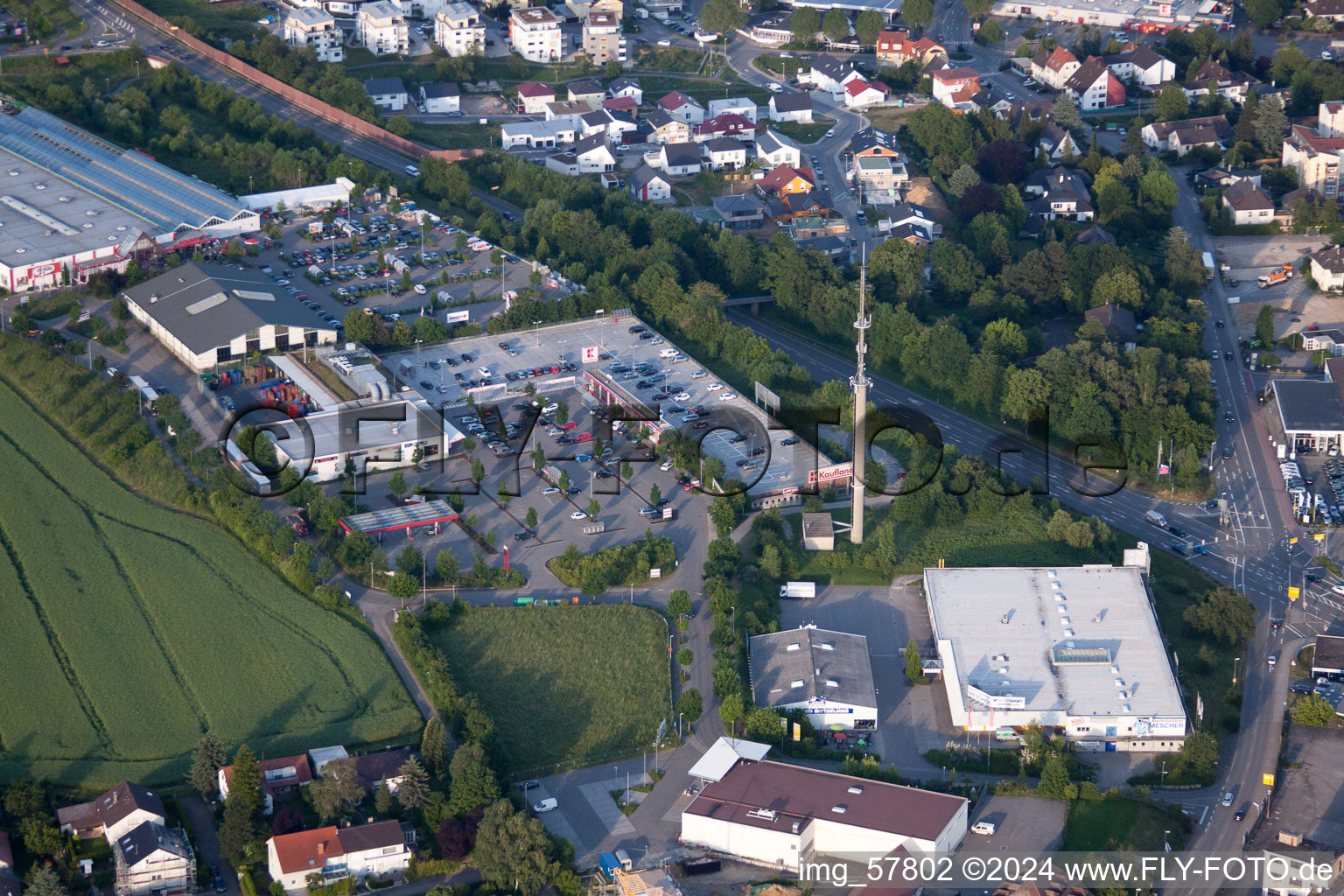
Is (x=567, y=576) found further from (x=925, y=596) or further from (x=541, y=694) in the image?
(x=925, y=596)

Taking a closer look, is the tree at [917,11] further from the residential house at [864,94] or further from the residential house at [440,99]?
the residential house at [440,99]

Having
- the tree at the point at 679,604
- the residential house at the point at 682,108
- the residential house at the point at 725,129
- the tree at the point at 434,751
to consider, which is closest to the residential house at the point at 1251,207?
the residential house at the point at 725,129

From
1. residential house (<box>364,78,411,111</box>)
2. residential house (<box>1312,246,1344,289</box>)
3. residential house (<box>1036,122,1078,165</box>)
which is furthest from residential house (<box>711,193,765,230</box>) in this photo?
residential house (<box>1312,246,1344,289</box>)

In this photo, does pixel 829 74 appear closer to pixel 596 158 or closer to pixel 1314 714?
pixel 596 158

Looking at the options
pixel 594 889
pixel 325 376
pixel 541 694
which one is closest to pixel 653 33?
pixel 325 376

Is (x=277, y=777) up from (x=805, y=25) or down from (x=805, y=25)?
up

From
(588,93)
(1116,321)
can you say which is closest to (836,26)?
(588,93)
